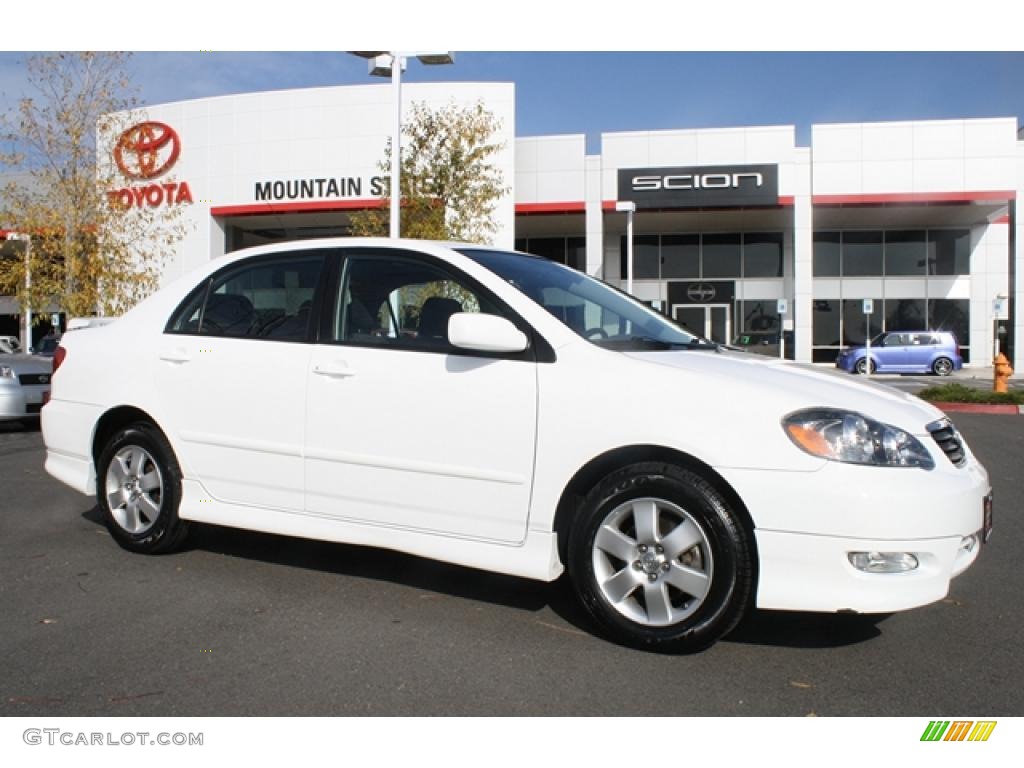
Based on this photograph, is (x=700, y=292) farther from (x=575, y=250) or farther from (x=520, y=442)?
(x=520, y=442)

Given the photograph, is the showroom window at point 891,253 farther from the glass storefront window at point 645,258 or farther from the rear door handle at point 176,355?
the rear door handle at point 176,355

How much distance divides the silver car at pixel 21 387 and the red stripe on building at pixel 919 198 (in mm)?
23112

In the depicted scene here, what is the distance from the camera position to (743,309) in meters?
31.4

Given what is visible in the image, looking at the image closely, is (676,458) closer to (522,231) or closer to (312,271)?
(312,271)

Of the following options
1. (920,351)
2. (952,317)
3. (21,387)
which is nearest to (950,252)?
(952,317)

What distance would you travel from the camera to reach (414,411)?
3.79 metres

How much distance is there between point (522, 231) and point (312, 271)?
27.7 metres

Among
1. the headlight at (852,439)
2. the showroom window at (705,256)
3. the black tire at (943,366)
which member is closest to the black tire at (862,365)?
the black tire at (943,366)

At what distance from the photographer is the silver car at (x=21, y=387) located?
36.9ft

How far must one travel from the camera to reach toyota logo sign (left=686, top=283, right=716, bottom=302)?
103 feet

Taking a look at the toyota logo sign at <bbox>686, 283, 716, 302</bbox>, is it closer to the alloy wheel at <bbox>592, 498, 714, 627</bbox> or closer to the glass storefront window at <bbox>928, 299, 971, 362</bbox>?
the glass storefront window at <bbox>928, 299, 971, 362</bbox>

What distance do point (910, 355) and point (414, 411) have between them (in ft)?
89.9

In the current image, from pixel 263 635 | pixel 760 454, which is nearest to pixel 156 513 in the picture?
pixel 263 635
